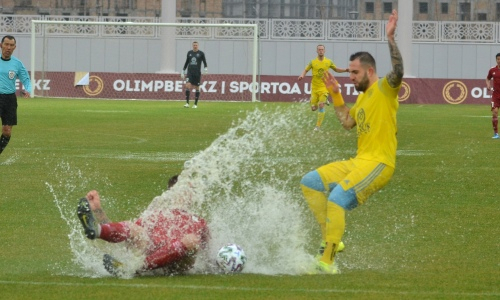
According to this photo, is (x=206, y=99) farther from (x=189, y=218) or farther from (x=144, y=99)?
(x=189, y=218)

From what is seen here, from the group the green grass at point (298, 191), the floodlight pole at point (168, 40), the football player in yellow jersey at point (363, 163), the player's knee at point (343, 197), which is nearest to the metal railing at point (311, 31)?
the floodlight pole at point (168, 40)

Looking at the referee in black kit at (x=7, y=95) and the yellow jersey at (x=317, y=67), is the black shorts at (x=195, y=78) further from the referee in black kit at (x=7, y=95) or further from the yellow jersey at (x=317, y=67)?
the referee in black kit at (x=7, y=95)

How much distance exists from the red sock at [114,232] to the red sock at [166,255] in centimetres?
25

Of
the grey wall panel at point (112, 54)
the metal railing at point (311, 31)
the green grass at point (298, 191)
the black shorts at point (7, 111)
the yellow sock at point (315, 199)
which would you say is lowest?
the green grass at point (298, 191)

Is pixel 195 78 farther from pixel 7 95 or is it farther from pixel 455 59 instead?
pixel 455 59

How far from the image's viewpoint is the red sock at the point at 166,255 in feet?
27.8

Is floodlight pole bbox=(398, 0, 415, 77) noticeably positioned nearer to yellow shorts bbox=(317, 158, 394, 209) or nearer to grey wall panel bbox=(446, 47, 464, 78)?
grey wall panel bbox=(446, 47, 464, 78)

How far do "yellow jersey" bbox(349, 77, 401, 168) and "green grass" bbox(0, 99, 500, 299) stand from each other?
3.08 feet

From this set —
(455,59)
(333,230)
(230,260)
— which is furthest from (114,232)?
(455,59)

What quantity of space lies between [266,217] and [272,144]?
44.2 feet

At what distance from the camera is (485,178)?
1666 cm

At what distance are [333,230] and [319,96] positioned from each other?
2091 cm

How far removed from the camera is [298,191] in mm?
14516

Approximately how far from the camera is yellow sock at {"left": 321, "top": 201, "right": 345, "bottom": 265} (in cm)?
875
